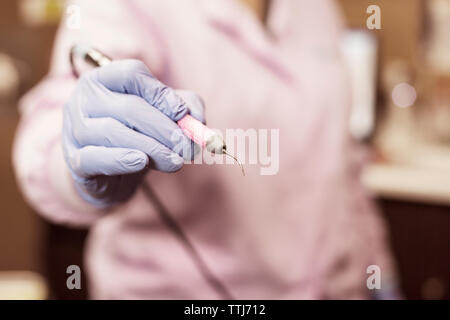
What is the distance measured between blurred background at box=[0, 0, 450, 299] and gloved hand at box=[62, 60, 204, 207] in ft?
3.74

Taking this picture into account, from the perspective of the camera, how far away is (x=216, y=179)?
0.59m

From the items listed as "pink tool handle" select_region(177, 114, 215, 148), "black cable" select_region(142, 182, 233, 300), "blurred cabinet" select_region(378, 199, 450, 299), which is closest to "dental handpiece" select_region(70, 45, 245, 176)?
"pink tool handle" select_region(177, 114, 215, 148)

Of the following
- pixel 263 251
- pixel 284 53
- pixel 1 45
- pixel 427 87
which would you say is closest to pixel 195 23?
pixel 284 53

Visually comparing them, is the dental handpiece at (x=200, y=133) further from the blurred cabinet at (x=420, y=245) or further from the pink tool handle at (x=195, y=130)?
the blurred cabinet at (x=420, y=245)

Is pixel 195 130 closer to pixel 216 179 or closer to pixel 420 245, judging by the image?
pixel 216 179

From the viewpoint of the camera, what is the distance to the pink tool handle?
0.33 metres

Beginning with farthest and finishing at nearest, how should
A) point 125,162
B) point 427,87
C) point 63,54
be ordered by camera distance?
point 427,87, point 63,54, point 125,162

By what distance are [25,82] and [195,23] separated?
1.29m

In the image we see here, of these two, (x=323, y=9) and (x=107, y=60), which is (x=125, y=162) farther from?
(x=323, y=9)

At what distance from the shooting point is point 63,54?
19.5 inches

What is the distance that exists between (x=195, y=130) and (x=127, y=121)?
0.18 ft

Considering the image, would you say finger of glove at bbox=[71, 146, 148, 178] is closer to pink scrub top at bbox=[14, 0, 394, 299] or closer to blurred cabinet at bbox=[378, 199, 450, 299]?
pink scrub top at bbox=[14, 0, 394, 299]

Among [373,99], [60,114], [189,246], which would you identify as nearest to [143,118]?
[60,114]

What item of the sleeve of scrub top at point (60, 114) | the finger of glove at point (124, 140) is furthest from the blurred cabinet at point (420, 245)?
the finger of glove at point (124, 140)
